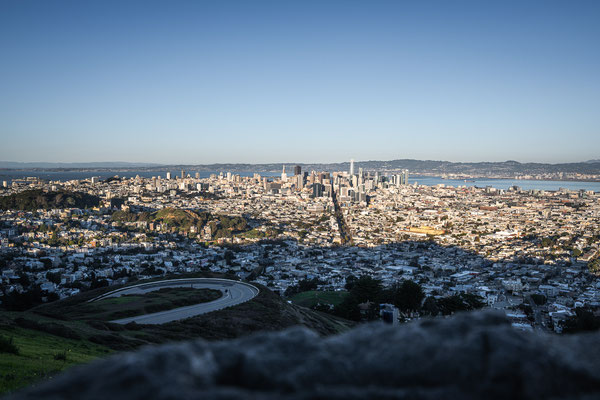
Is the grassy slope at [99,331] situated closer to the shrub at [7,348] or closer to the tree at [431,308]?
the shrub at [7,348]

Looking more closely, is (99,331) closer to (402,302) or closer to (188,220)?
(402,302)

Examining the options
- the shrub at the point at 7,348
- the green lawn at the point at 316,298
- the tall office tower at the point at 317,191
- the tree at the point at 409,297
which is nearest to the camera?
the shrub at the point at 7,348

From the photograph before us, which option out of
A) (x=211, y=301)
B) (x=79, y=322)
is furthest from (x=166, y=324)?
(x=211, y=301)

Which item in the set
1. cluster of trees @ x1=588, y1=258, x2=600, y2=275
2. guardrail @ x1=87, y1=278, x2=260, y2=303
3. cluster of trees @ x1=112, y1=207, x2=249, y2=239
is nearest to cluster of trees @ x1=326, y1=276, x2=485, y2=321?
guardrail @ x1=87, y1=278, x2=260, y2=303

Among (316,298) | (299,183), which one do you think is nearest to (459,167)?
(299,183)

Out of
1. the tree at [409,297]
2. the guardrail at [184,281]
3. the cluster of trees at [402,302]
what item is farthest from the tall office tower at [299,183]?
the tree at [409,297]
